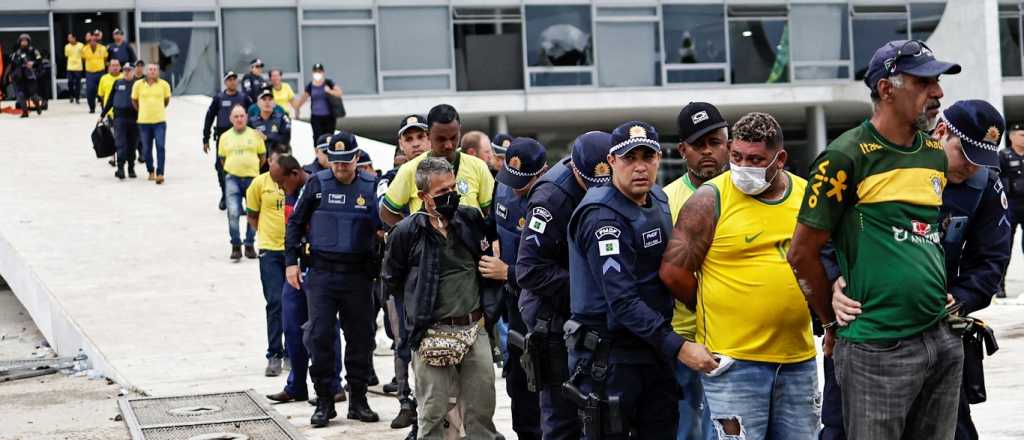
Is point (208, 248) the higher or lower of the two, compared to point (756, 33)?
lower

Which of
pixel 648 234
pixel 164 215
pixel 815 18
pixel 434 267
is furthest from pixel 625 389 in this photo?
pixel 815 18

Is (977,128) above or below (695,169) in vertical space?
above

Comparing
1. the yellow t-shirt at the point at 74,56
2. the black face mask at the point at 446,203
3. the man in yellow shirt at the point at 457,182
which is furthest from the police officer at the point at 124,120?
the black face mask at the point at 446,203

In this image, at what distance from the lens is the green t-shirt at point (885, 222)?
4.80m

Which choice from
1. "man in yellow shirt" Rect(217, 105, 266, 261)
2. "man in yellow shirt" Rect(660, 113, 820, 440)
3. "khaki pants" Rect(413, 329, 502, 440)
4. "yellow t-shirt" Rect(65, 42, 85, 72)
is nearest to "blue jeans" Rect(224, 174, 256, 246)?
"man in yellow shirt" Rect(217, 105, 266, 261)

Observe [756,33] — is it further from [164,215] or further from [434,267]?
[434,267]

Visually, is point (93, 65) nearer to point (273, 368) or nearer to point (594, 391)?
point (273, 368)

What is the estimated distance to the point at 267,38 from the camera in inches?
1314

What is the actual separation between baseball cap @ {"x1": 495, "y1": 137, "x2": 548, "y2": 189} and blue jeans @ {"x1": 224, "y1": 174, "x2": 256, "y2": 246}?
31.2 feet

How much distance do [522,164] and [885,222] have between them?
3.11 meters

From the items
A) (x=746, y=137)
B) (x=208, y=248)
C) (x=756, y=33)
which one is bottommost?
(x=208, y=248)

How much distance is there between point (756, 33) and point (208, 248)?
21.1m

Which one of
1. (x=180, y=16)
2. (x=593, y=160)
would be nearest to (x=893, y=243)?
(x=593, y=160)

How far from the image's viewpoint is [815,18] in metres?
35.9
